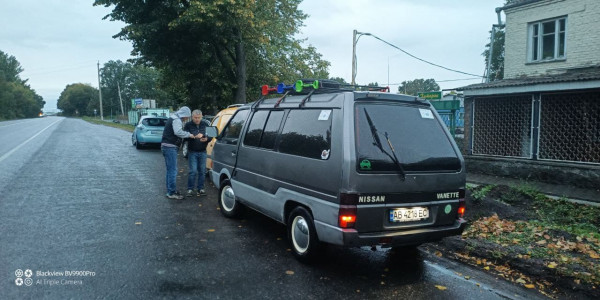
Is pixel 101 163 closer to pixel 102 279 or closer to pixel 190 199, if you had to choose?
pixel 190 199

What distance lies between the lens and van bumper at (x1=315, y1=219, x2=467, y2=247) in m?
3.71

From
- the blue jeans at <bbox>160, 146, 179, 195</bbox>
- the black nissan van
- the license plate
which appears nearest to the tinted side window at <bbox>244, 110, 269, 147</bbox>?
the black nissan van

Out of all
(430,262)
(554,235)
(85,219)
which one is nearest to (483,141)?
(554,235)

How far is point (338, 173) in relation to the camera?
379 cm

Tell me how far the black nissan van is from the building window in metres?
11.8

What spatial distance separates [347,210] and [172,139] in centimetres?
485

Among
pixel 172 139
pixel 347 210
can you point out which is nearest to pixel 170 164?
pixel 172 139

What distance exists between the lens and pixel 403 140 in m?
4.04

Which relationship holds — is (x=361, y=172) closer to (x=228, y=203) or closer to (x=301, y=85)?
(x=301, y=85)

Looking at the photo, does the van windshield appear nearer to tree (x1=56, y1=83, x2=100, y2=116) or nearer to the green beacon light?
the green beacon light

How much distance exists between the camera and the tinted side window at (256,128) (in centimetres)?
549

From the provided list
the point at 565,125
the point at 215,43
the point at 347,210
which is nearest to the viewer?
the point at 347,210

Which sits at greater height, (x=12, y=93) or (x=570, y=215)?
(x=12, y=93)

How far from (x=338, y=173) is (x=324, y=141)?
1.56ft
